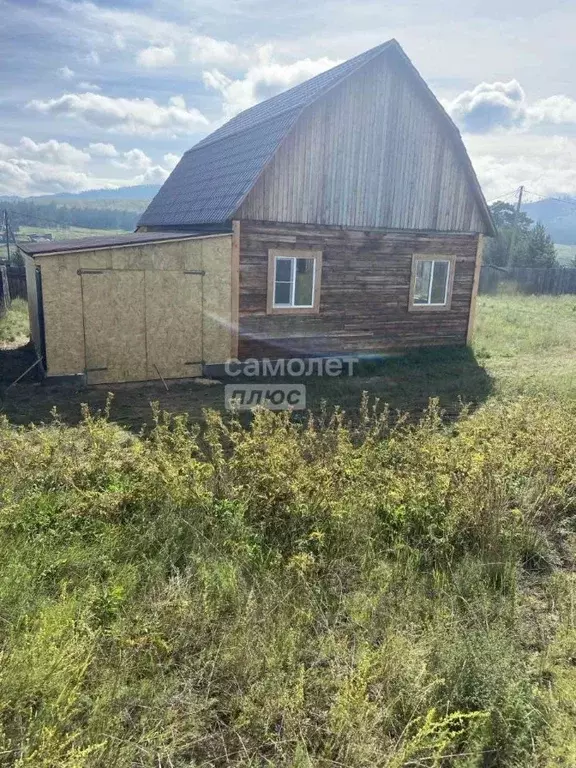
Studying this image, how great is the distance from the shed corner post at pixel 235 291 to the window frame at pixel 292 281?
73 cm

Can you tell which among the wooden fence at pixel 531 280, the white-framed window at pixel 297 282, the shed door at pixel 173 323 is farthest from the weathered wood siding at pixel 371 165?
the wooden fence at pixel 531 280

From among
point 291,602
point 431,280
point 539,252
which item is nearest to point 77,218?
point 539,252

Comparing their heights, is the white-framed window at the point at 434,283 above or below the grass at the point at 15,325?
above

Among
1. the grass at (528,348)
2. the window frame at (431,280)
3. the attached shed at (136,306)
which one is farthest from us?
the window frame at (431,280)

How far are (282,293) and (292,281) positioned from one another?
1.20 feet

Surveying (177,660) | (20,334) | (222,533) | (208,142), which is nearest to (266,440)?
(222,533)

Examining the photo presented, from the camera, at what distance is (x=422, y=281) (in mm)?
13523

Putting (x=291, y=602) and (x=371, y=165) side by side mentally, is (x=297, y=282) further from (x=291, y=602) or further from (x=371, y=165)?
(x=291, y=602)

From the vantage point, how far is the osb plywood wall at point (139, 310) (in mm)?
9281

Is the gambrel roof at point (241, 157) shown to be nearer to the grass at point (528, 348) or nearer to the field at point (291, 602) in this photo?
the grass at point (528, 348)

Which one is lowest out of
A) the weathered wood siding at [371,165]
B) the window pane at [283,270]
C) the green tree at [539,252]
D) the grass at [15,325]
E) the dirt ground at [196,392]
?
the dirt ground at [196,392]

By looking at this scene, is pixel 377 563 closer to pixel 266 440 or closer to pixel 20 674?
pixel 266 440

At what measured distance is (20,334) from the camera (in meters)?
13.9

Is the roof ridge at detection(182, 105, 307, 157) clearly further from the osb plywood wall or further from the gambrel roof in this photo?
the osb plywood wall
